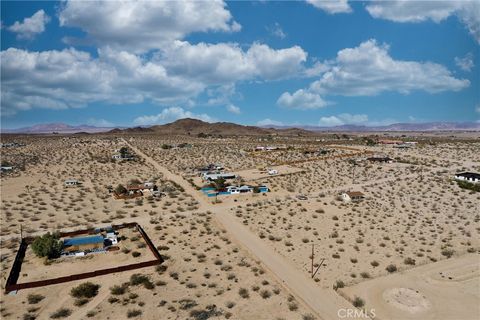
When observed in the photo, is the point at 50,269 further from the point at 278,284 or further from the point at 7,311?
the point at 278,284

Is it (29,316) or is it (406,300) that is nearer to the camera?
(29,316)

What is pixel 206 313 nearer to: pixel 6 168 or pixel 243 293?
pixel 243 293

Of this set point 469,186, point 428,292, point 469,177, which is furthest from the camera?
point 469,177

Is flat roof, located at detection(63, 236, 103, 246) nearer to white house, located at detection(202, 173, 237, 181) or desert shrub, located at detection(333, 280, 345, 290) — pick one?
desert shrub, located at detection(333, 280, 345, 290)

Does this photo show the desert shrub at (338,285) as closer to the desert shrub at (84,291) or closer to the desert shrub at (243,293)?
the desert shrub at (243,293)

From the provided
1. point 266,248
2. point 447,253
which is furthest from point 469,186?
point 266,248

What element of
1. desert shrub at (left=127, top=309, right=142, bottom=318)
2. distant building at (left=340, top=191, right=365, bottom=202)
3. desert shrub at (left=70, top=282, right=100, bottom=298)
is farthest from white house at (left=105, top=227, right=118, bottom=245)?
distant building at (left=340, top=191, right=365, bottom=202)

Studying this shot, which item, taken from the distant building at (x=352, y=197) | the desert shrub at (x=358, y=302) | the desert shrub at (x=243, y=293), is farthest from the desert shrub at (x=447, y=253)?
the desert shrub at (x=243, y=293)
